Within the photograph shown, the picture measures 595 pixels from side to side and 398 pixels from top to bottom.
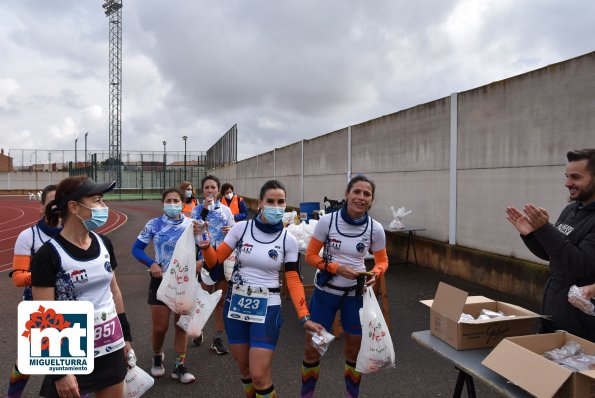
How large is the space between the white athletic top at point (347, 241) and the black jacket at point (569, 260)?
1.24 meters

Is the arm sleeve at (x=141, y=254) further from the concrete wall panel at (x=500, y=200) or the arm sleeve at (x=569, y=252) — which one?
the concrete wall panel at (x=500, y=200)

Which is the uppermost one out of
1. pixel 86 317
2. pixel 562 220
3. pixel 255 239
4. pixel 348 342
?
pixel 562 220

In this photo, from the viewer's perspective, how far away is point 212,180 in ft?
17.3

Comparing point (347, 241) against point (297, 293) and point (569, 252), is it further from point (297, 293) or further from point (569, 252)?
point (569, 252)

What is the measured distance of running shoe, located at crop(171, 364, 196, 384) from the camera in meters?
3.93

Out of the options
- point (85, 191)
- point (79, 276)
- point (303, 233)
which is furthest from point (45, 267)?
point (303, 233)

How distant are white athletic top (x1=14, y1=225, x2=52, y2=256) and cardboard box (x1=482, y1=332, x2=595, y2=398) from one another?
3083 mm

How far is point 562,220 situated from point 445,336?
103cm

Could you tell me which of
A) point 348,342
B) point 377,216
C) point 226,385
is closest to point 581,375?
point 348,342

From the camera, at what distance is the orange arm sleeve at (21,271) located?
293 cm

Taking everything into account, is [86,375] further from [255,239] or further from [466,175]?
[466,175]

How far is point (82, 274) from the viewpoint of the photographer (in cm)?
230

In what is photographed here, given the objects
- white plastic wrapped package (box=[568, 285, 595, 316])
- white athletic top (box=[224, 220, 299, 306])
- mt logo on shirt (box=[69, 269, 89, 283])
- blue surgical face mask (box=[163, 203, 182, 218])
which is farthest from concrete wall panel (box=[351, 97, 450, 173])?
mt logo on shirt (box=[69, 269, 89, 283])

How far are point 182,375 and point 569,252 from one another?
3436mm
